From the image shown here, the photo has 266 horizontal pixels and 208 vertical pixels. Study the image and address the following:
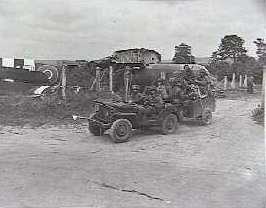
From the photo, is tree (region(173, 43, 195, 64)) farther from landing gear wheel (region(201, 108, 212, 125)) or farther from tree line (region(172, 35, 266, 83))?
landing gear wheel (region(201, 108, 212, 125))

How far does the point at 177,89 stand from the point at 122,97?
0.55 ft

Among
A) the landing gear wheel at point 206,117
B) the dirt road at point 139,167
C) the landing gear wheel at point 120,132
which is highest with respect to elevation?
the landing gear wheel at point 206,117

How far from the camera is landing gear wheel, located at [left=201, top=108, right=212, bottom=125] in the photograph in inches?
47.8

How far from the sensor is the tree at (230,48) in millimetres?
1149

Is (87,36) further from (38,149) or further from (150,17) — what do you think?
(38,149)

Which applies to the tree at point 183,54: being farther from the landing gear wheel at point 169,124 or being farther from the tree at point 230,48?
the landing gear wheel at point 169,124

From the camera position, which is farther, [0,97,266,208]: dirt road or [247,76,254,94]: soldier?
[247,76,254,94]: soldier

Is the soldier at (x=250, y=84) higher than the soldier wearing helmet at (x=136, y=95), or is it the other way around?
the soldier at (x=250, y=84)

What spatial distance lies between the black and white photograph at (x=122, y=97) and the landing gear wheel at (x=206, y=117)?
0.04 ft

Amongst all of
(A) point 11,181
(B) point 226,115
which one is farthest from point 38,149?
(B) point 226,115

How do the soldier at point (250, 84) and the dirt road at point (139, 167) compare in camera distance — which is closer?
the dirt road at point (139, 167)

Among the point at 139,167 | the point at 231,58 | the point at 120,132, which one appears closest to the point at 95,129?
the point at 120,132

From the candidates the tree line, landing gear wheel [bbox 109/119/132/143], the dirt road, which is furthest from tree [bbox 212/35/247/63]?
landing gear wheel [bbox 109/119/132/143]

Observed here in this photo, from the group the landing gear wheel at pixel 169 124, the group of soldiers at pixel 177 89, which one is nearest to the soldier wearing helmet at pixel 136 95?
the group of soldiers at pixel 177 89
